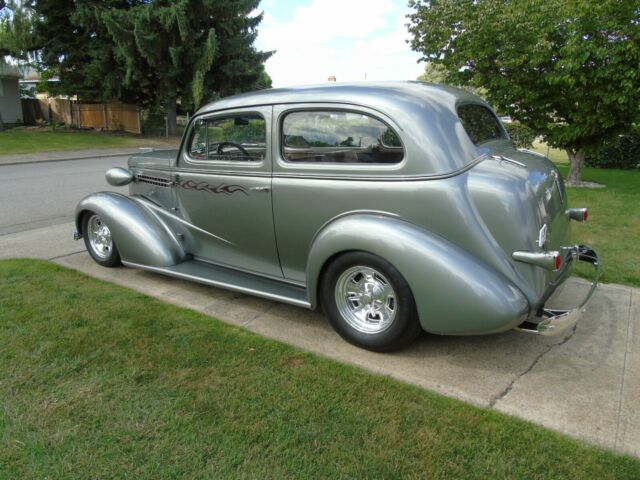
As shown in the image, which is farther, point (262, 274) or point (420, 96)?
point (262, 274)

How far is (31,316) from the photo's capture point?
12.2 ft

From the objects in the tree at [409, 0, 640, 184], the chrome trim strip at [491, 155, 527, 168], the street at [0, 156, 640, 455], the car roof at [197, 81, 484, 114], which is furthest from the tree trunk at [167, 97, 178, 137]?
the chrome trim strip at [491, 155, 527, 168]

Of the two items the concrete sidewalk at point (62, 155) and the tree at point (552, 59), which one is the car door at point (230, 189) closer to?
the tree at point (552, 59)

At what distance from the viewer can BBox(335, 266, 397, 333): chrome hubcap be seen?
3230 mm

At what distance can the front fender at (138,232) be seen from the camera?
4.32 meters

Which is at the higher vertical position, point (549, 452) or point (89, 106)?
point (89, 106)

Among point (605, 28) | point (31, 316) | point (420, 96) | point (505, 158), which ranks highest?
point (605, 28)

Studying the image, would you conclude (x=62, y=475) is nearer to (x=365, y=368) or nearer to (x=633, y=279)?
(x=365, y=368)

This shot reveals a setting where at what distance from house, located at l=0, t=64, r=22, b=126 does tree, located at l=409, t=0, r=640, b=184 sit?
25267mm

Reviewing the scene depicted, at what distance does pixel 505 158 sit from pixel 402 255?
1.07 m

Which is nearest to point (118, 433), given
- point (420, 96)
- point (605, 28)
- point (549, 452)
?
point (549, 452)

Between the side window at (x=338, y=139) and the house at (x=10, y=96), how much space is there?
98.0 feet

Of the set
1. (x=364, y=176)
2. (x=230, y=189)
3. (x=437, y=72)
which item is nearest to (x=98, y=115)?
(x=437, y=72)

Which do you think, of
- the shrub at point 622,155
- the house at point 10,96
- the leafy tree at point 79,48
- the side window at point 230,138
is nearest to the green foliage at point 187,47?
the leafy tree at point 79,48
